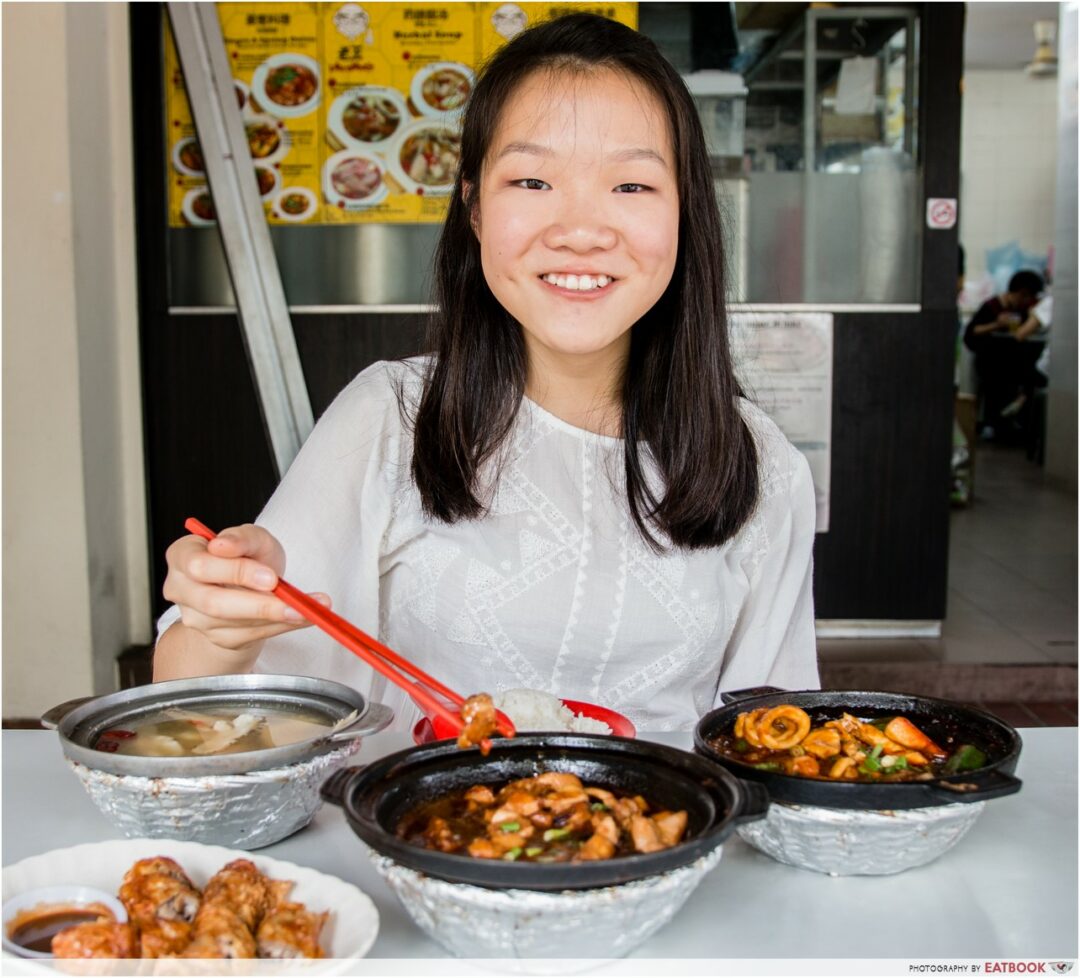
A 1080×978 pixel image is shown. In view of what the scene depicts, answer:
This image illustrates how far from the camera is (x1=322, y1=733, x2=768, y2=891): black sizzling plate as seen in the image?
833mm

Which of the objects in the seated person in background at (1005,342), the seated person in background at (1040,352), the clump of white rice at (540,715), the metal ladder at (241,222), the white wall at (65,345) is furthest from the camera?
the seated person in background at (1005,342)

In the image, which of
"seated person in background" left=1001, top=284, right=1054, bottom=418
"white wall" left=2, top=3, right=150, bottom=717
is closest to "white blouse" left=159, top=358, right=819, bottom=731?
"white wall" left=2, top=3, right=150, bottom=717

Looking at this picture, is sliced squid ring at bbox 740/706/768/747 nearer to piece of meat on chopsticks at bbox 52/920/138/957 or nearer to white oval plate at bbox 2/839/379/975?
white oval plate at bbox 2/839/379/975

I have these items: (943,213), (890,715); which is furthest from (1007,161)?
(890,715)

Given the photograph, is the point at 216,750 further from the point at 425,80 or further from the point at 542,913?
the point at 425,80

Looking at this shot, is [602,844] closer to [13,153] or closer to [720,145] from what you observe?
[13,153]

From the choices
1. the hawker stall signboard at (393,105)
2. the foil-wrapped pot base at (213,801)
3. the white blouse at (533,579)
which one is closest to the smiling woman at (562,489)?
the white blouse at (533,579)

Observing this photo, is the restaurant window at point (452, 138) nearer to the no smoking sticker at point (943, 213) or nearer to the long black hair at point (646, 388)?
the no smoking sticker at point (943, 213)

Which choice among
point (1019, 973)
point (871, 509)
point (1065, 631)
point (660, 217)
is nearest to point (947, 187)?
point (871, 509)

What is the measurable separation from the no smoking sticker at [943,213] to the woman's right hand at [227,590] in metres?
3.14

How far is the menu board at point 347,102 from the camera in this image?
368 centimetres

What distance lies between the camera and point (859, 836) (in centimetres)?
102

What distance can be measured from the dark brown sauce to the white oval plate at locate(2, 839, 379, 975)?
3 centimetres

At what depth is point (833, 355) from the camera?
395 centimetres
